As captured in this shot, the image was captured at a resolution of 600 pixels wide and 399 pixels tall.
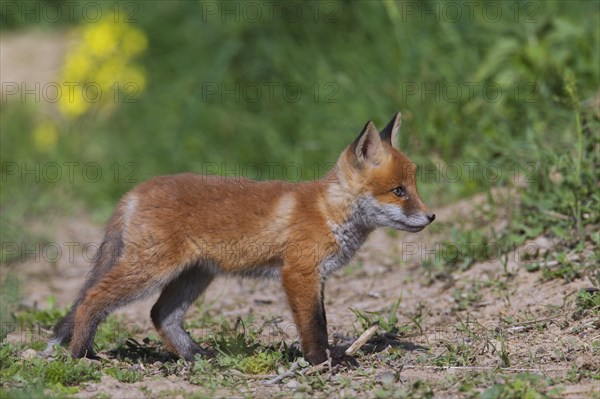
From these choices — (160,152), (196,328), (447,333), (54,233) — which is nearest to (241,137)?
(160,152)

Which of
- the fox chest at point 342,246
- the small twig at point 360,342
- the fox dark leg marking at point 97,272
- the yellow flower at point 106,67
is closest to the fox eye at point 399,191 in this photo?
the fox chest at point 342,246

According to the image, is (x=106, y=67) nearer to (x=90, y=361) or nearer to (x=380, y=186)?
(x=380, y=186)

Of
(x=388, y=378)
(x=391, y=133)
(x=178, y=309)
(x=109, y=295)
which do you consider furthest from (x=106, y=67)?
(x=388, y=378)

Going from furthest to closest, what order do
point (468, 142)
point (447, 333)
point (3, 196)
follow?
point (3, 196) → point (468, 142) → point (447, 333)

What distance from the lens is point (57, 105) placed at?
13.9 m

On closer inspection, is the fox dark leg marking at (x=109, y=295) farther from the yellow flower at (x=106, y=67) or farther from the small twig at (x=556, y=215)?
the yellow flower at (x=106, y=67)

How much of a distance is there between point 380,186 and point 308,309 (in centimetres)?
100

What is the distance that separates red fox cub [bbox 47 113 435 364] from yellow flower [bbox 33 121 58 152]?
6689 mm

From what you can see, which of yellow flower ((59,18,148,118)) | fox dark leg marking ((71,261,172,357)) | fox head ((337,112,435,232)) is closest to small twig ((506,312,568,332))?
fox head ((337,112,435,232))

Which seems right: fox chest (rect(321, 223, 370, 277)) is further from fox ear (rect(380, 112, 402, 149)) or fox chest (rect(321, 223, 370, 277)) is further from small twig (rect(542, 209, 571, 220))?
small twig (rect(542, 209, 571, 220))

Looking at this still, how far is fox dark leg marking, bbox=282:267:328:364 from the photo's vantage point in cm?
555

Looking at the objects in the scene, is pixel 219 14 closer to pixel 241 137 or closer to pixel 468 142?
pixel 241 137

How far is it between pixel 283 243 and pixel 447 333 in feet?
4.79

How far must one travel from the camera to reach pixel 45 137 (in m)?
12.3
